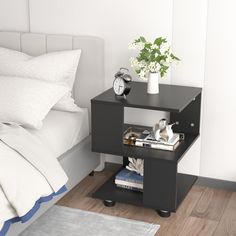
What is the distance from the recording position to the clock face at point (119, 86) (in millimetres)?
3061

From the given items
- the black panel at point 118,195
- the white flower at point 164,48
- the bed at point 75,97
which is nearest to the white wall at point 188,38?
the bed at point 75,97

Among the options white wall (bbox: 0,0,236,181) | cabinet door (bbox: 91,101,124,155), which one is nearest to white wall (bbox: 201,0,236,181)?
white wall (bbox: 0,0,236,181)

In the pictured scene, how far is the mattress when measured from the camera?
3.00m

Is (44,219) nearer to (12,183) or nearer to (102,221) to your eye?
(102,221)

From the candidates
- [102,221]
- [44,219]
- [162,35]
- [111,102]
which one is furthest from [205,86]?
[44,219]

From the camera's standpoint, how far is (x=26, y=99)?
9.91 feet

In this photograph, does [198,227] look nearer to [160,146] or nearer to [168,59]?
[160,146]

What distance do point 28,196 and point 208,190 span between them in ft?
4.41

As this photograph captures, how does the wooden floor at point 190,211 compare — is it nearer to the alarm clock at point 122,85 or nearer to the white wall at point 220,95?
the white wall at point 220,95

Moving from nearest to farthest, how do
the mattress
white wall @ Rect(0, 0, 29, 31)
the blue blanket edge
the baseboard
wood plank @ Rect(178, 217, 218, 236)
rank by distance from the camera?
the blue blanket edge
wood plank @ Rect(178, 217, 218, 236)
the mattress
the baseboard
white wall @ Rect(0, 0, 29, 31)

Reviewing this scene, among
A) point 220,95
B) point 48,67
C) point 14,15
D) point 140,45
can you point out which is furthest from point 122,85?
point 14,15

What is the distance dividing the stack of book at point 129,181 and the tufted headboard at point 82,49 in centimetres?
55

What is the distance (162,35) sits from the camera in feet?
10.9

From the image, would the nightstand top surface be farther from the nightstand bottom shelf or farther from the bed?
the nightstand bottom shelf
